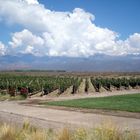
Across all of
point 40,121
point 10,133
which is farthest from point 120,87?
point 10,133

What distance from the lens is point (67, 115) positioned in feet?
81.3

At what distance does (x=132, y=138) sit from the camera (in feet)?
32.4

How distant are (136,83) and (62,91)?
64.3ft

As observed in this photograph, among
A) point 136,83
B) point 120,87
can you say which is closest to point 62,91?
point 120,87

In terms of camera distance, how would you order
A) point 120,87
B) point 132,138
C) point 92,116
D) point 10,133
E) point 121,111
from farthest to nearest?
point 120,87, point 121,111, point 92,116, point 10,133, point 132,138

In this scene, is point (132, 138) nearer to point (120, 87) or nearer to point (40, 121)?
point (40, 121)

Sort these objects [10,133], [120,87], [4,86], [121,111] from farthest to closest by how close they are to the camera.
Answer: [120,87] < [4,86] < [121,111] < [10,133]

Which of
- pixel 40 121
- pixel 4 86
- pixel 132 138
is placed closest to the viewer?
pixel 132 138

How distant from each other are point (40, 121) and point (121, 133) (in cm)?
1203

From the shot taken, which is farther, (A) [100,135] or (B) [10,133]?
(B) [10,133]

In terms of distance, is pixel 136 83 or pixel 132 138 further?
pixel 136 83

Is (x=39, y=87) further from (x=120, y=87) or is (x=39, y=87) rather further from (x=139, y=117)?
(x=139, y=117)

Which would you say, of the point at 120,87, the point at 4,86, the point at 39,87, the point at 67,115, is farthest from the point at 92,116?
the point at 120,87

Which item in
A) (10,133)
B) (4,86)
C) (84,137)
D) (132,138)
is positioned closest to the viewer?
(132,138)
